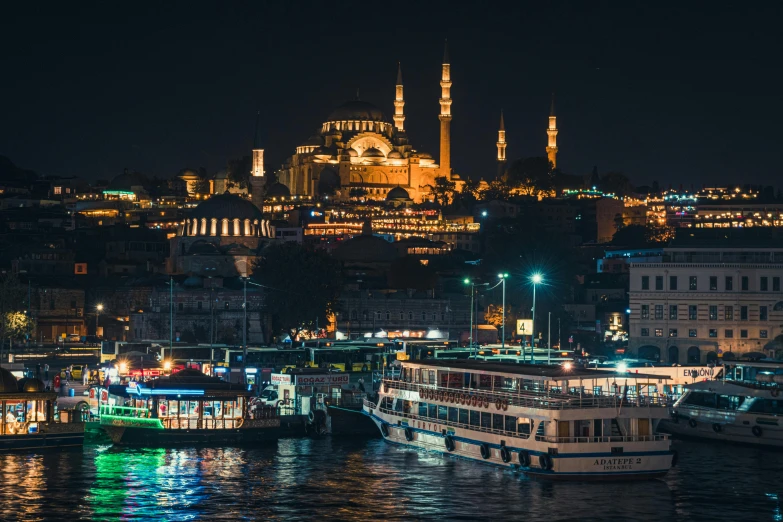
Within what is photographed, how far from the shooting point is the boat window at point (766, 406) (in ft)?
175

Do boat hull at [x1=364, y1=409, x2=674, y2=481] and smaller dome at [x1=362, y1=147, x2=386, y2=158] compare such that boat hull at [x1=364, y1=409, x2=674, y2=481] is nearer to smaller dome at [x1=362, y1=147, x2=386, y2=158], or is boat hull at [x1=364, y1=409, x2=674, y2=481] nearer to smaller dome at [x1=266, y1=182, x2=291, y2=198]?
smaller dome at [x1=266, y1=182, x2=291, y2=198]

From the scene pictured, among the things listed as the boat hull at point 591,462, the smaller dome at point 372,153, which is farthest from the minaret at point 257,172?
the boat hull at point 591,462

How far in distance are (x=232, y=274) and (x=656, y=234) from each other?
45178mm

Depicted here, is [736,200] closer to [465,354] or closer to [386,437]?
[465,354]

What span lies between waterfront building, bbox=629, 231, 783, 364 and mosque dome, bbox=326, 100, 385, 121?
330ft

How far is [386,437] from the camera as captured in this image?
174ft

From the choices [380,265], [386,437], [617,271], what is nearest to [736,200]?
[617,271]

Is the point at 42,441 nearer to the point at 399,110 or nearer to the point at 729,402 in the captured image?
the point at 729,402

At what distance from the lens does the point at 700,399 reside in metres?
55.9

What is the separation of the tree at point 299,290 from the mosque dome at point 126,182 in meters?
75.5

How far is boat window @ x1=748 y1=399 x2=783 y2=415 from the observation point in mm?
53438

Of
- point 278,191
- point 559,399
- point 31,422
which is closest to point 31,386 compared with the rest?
point 31,422

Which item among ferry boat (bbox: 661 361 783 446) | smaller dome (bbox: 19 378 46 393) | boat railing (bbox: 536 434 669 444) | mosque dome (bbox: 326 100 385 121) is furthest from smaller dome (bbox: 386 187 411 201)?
boat railing (bbox: 536 434 669 444)

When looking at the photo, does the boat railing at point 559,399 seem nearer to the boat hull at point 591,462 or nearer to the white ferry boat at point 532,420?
the white ferry boat at point 532,420
